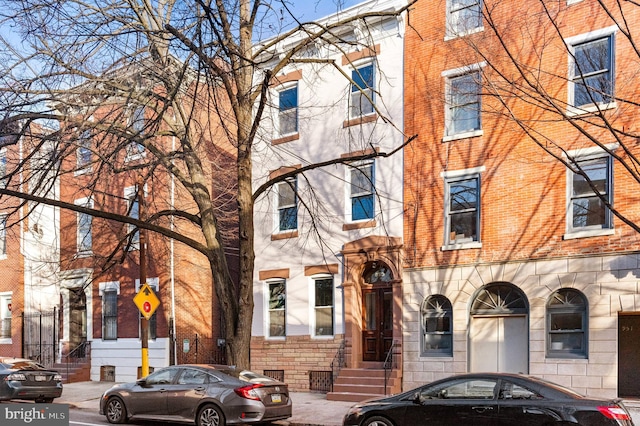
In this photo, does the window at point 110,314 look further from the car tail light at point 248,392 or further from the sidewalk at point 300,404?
the car tail light at point 248,392

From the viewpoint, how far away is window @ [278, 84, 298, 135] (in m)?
20.8

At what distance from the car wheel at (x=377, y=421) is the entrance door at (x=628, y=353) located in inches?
305

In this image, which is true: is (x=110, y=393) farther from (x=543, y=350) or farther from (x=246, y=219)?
(x=543, y=350)

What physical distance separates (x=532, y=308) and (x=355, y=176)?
638 centimetres

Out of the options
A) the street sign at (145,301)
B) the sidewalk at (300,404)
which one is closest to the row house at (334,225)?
the sidewalk at (300,404)

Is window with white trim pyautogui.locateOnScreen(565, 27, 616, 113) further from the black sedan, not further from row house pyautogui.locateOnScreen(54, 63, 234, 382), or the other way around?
row house pyautogui.locateOnScreen(54, 63, 234, 382)

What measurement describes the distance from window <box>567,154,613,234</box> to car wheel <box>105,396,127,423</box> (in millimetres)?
10837

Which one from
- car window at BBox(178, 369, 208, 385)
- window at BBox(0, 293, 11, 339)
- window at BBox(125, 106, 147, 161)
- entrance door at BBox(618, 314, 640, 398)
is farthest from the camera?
window at BBox(0, 293, 11, 339)

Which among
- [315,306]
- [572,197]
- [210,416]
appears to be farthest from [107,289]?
[572,197]

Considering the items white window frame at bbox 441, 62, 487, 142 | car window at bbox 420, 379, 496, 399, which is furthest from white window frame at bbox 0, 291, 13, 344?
car window at bbox 420, 379, 496, 399

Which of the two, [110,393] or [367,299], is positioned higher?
[367,299]

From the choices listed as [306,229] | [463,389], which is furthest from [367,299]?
[463,389]

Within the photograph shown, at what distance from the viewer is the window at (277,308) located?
67.8 feet

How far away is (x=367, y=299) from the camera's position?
19.0 m
